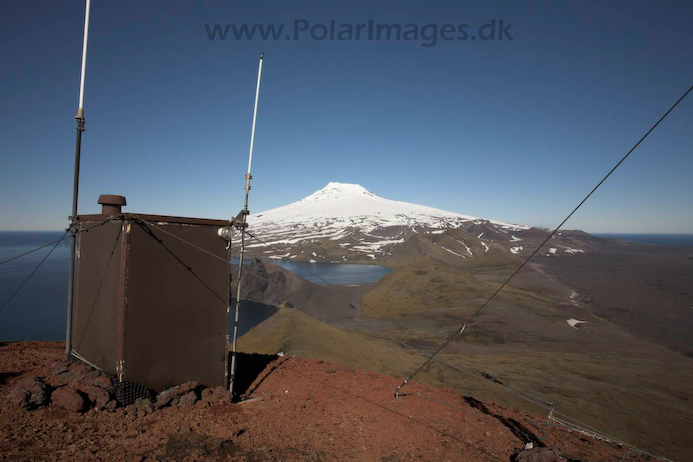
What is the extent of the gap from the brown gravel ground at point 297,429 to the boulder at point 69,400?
0.08m

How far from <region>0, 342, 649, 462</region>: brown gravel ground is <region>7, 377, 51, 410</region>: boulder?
114 millimetres

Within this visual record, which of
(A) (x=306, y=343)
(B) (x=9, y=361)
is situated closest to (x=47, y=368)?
(B) (x=9, y=361)

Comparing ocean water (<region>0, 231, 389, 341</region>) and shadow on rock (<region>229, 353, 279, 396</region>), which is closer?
shadow on rock (<region>229, 353, 279, 396</region>)

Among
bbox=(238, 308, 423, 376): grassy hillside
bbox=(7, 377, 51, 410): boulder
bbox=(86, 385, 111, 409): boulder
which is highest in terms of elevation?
bbox=(7, 377, 51, 410): boulder

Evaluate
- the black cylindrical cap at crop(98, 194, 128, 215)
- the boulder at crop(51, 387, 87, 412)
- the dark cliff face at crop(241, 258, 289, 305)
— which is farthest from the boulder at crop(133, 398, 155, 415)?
the dark cliff face at crop(241, 258, 289, 305)

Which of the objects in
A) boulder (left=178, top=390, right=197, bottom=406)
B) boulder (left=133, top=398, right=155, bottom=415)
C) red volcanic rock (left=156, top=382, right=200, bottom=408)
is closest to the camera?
boulder (left=133, top=398, right=155, bottom=415)

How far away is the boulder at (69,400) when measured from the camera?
5.48 metres

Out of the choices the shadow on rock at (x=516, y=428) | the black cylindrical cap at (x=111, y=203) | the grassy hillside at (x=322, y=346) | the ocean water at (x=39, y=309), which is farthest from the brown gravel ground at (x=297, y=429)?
the ocean water at (x=39, y=309)

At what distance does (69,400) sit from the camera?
218 inches

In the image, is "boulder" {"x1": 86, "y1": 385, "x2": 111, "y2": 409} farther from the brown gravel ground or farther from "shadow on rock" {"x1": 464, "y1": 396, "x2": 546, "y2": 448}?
"shadow on rock" {"x1": 464, "y1": 396, "x2": 546, "y2": 448}

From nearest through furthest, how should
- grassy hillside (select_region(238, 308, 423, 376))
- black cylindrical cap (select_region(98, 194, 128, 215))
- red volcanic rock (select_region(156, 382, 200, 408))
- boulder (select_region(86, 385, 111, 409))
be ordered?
boulder (select_region(86, 385, 111, 409)) → red volcanic rock (select_region(156, 382, 200, 408)) → black cylindrical cap (select_region(98, 194, 128, 215)) → grassy hillside (select_region(238, 308, 423, 376))

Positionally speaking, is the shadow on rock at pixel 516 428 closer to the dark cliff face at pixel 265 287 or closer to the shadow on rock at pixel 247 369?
the shadow on rock at pixel 247 369

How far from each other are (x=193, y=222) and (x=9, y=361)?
15.0 feet

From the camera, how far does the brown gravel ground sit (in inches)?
194
